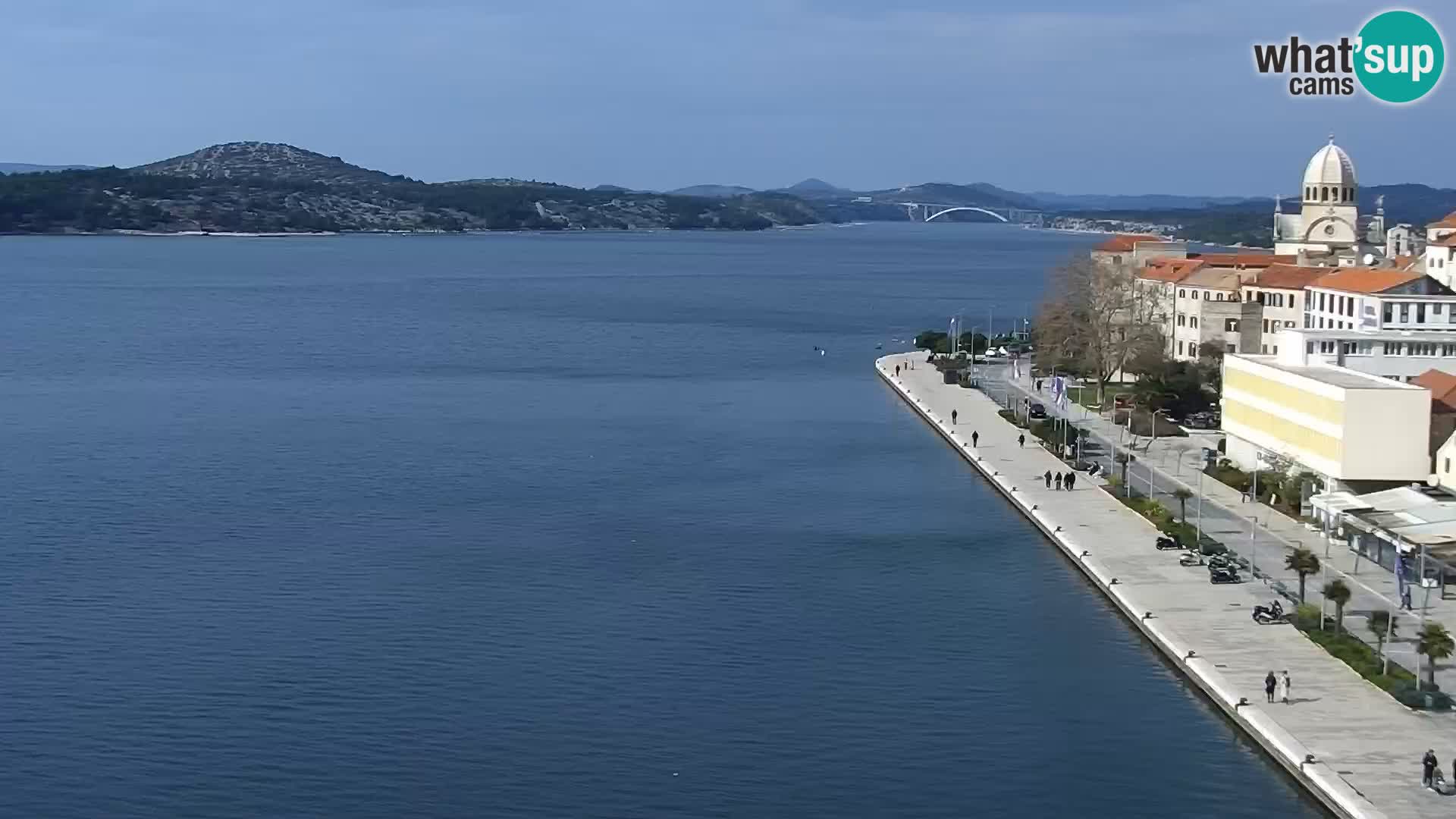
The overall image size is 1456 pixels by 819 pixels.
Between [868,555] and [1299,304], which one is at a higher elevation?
[1299,304]

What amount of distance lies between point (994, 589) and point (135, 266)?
8504 centimetres

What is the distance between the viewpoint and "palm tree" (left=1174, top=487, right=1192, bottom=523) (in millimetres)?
24359

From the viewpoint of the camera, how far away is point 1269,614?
18812 millimetres

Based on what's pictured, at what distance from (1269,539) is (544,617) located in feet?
30.7

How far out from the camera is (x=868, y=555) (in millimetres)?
24141

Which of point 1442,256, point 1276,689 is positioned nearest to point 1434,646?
point 1276,689

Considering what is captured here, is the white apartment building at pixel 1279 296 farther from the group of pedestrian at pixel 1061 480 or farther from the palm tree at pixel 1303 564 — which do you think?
the palm tree at pixel 1303 564

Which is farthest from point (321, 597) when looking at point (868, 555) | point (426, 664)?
point (868, 555)

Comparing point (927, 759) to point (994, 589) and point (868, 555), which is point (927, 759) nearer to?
point (994, 589)

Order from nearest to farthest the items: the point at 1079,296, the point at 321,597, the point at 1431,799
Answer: the point at 1431,799 < the point at 321,597 < the point at 1079,296

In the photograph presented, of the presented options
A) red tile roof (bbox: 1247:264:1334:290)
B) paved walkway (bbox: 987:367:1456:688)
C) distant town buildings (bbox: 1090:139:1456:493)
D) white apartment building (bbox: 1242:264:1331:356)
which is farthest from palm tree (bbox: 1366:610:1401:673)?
white apartment building (bbox: 1242:264:1331:356)

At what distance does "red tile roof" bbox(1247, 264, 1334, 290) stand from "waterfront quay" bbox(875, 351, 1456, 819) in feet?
39.3

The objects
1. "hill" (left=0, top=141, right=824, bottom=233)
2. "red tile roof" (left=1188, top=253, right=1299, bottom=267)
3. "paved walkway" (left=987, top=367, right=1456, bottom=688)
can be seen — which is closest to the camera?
"paved walkway" (left=987, top=367, right=1456, bottom=688)

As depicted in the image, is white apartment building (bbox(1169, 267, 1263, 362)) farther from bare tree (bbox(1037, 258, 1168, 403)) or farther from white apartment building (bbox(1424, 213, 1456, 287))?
white apartment building (bbox(1424, 213, 1456, 287))
